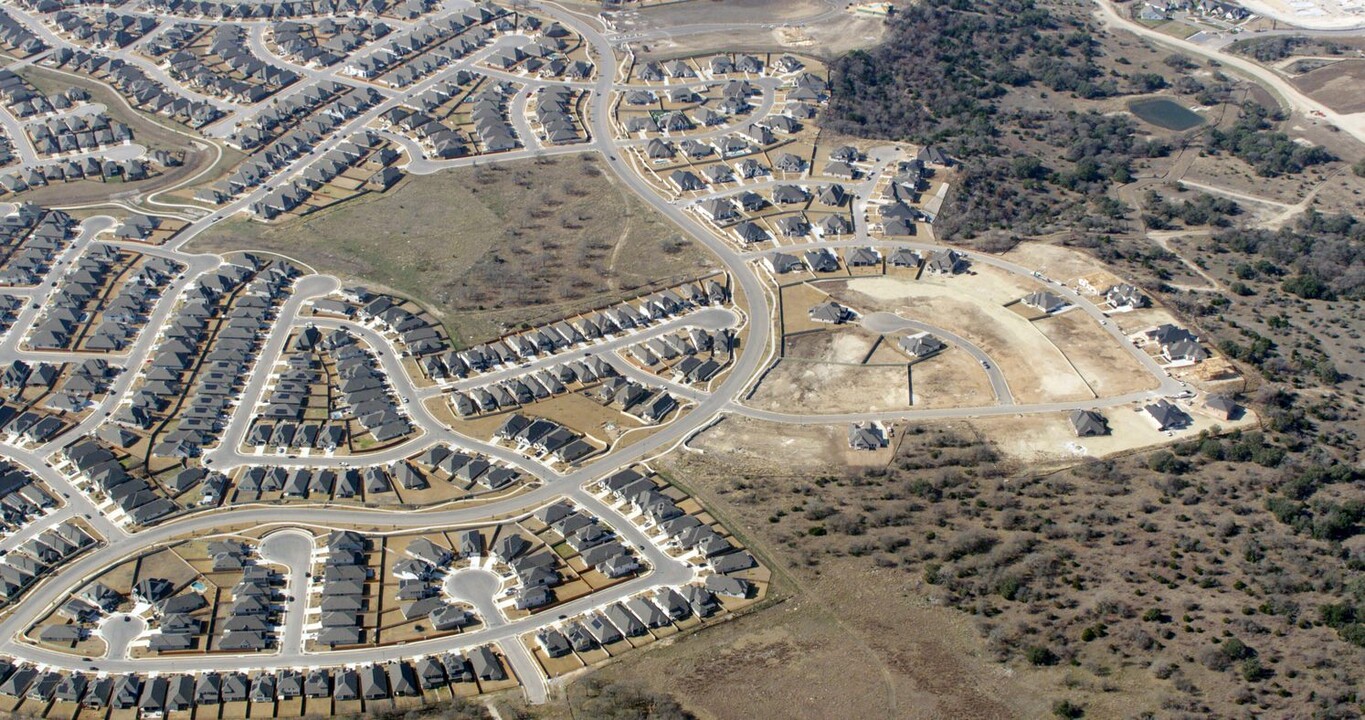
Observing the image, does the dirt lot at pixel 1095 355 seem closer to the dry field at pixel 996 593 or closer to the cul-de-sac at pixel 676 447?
the cul-de-sac at pixel 676 447

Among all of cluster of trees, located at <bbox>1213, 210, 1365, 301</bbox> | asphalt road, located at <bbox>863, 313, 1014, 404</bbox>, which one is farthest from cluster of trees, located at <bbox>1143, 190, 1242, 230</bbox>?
asphalt road, located at <bbox>863, 313, 1014, 404</bbox>

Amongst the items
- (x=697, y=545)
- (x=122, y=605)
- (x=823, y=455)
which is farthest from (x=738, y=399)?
(x=122, y=605)

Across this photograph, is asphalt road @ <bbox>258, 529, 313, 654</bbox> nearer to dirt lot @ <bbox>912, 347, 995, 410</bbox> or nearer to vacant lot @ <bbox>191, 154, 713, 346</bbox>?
vacant lot @ <bbox>191, 154, 713, 346</bbox>

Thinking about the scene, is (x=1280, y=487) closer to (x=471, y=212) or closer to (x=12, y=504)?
(x=471, y=212)

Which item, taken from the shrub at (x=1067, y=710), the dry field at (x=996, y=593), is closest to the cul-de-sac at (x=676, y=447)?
the dry field at (x=996, y=593)

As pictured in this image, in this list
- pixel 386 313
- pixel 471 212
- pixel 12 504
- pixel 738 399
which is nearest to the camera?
pixel 12 504

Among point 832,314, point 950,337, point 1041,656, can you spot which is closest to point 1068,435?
point 950,337
